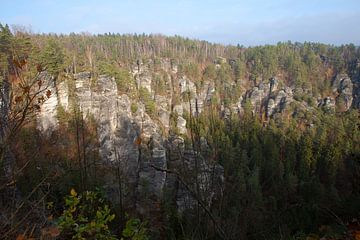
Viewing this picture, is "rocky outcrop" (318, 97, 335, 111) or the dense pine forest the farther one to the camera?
"rocky outcrop" (318, 97, 335, 111)

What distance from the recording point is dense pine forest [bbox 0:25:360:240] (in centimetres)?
234

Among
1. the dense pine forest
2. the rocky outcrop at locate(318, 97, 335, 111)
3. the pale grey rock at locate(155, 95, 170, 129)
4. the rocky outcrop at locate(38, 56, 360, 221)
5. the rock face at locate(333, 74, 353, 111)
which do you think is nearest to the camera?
the dense pine forest

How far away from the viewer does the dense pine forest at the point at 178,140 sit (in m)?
2.34

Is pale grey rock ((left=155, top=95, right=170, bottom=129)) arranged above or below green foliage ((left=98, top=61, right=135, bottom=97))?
below

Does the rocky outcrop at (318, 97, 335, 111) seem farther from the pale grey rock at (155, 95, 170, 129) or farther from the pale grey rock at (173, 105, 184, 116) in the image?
the pale grey rock at (155, 95, 170, 129)

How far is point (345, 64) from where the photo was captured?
85.4 metres

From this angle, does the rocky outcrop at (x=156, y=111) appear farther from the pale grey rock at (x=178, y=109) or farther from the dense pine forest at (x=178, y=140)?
the dense pine forest at (x=178, y=140)

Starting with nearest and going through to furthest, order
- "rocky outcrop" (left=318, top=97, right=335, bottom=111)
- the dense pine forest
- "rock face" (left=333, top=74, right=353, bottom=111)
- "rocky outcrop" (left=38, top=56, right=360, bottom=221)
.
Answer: the dense pine forest → "rocky outcrop" (left=38, top=56, right=360, bottom=221) → "rocky outcrop" (left=318, top=97, right=335, bottom=111) → "rock face" (left=333, top=74, right=353, bottom=111)

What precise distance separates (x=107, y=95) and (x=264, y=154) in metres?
20.5

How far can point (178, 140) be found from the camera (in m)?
3.34

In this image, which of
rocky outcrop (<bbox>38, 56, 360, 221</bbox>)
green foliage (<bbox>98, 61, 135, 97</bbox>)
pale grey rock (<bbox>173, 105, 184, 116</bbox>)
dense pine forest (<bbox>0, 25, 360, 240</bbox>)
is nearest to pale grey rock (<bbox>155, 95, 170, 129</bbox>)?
rocky outcrop (<bbox>38, 56, 360, 221</bbox>)

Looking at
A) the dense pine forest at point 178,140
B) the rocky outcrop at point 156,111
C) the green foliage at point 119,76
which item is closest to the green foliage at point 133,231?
the dense pine forest at point 178,140

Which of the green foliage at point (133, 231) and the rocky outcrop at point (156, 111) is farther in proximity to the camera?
the rocky outcrop at point (156, 111)

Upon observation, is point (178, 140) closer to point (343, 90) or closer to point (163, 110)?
point (163, 110)
